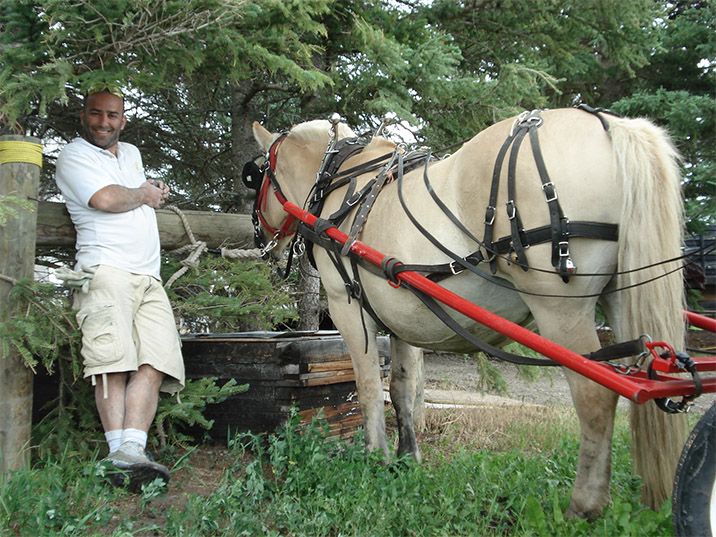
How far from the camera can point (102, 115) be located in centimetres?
372

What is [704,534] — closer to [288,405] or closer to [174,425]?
[288,405]

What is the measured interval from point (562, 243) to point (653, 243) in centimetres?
36

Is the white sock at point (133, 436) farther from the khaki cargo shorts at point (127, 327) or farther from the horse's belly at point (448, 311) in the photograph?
the horse's belly at point (448, 311)

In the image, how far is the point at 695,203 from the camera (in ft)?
29.2

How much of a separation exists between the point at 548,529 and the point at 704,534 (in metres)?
0.82

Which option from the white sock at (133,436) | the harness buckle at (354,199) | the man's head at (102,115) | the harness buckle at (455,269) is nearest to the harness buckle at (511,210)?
the harness buckle at (455,269)

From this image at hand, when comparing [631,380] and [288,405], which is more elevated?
[631,380]

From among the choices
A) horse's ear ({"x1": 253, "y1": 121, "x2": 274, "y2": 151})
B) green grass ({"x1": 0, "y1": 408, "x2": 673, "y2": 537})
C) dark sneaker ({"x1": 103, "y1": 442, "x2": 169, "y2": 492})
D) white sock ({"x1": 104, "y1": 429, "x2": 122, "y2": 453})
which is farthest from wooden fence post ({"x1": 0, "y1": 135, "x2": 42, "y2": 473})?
horse's ear ({"x1": 253, "y1": 121, "x2": 274, "y2": 151})

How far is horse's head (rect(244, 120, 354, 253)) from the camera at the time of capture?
4020 mm

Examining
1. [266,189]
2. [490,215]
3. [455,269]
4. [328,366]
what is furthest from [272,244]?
[490,215]

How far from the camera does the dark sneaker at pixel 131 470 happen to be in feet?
10.1

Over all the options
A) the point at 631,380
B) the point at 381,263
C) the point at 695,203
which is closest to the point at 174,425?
the point at 381,263

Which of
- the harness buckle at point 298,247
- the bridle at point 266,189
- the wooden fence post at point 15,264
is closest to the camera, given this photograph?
the wooden fence post at point 15,264

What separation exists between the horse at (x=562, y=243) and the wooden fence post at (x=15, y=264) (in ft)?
6.29
